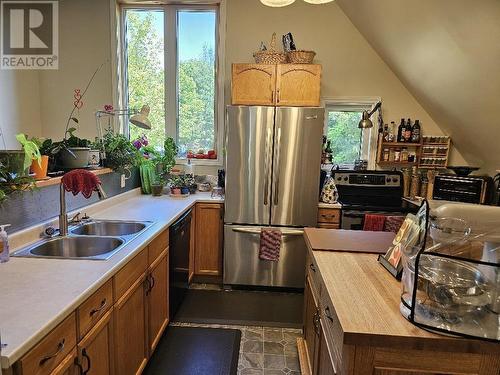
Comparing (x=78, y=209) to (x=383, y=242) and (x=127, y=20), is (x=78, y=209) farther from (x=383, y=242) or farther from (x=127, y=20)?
(x=127, y=20)

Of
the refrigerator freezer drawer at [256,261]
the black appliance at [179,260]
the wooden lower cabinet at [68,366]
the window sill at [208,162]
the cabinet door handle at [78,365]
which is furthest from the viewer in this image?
the window sill at [208,162]

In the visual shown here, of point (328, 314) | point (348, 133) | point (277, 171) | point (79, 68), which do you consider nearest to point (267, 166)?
point (277, 171)

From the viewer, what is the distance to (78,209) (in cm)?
231

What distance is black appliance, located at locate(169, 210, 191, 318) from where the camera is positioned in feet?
8.13

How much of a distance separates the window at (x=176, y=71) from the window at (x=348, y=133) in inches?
52.8

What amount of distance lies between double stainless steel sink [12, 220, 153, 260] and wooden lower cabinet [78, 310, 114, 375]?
0.31m

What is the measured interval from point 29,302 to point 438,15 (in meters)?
2.73

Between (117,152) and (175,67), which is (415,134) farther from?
(117,152)

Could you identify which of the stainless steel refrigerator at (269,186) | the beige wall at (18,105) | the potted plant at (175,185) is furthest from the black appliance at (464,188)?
Result: the beige wall at (18,105)

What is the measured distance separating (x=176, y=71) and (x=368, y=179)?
98.8 inches

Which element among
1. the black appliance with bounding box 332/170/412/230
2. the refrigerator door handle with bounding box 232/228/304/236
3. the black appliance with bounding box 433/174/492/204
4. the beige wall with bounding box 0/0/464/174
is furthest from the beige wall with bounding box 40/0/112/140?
the black appliance with bounding box 433/174/492/204

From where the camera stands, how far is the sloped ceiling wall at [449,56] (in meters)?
2.02

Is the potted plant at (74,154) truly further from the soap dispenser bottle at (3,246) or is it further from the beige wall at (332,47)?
the beige wall at (332,47)

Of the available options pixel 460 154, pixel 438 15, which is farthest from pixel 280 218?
pixel 460 154
